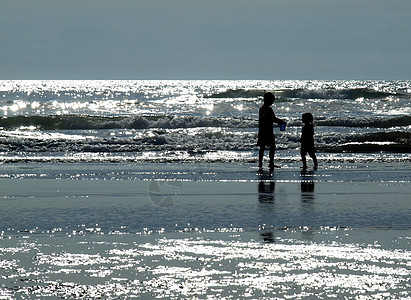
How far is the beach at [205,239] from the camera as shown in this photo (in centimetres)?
461

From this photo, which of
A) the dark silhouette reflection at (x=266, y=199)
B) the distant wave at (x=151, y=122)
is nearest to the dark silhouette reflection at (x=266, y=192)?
the dark silhouette reflection at (x=266, y=199)

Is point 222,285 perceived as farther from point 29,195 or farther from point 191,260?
point 29,195

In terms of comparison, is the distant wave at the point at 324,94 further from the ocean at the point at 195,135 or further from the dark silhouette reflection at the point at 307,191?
the dark silhouette reflection at the point at 307,191

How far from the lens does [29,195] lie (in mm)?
9812

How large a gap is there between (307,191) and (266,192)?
0.67m

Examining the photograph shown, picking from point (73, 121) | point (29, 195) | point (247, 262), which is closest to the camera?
point (247, 262)

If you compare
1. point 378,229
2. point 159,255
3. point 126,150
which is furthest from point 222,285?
point 126,150

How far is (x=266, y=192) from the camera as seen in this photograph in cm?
1010

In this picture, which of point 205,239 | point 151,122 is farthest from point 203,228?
point 151,122

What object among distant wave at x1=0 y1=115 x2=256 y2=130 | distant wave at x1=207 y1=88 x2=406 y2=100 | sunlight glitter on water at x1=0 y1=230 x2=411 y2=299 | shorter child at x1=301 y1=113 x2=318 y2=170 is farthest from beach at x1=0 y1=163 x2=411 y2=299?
distant wave at x1=207 y1=88 x2=406 y2=100

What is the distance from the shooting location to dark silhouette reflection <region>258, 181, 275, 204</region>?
910 cm

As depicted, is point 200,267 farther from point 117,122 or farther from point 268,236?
point 117,122

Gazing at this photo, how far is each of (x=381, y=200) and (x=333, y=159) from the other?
7854 millimetres

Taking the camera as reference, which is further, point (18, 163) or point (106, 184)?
point (18, 163)
